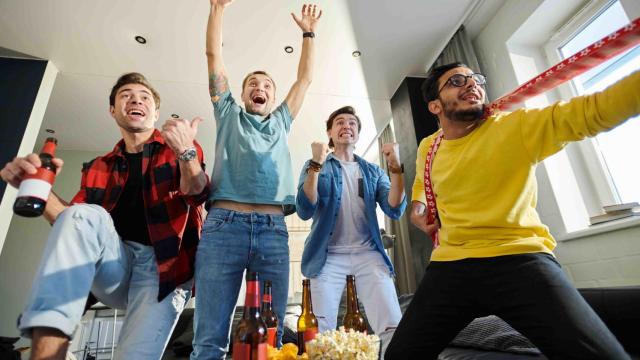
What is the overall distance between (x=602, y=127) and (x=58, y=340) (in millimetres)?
1417

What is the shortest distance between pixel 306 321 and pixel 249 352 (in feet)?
1.72

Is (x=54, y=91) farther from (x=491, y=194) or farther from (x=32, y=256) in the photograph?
(x=491, y=194)

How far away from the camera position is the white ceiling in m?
2.85

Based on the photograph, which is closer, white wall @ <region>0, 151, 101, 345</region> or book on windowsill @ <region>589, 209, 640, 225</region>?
book on windowsill @ <region>589, 209, 640, 225</region>

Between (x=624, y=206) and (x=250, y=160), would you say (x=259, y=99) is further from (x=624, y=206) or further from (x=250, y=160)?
(x=624, y=206)

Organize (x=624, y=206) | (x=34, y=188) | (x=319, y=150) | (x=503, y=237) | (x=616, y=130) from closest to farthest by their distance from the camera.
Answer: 1. (x=34, y=188)
2. (x=503, y=237)
3. (x=319, y=150)
4. (x=624, y=206)
5. (x=616, y=130)

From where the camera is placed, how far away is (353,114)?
206cm

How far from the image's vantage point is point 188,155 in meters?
1.11

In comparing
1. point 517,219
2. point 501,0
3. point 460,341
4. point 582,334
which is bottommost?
point 460,341

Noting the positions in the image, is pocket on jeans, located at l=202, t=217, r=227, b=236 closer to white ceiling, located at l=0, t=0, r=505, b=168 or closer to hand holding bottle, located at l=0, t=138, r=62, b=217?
hand holding bottle, located at l=0, t=138, r=62, b=217

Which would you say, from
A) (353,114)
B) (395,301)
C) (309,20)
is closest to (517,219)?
(395,301)

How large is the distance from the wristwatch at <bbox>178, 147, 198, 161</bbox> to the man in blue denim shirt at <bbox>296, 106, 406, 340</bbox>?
0.64 m

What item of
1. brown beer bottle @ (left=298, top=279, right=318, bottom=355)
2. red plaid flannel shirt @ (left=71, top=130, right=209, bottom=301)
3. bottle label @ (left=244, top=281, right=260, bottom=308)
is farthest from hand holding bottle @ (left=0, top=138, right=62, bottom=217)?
brown beer bottle @ (left=298, top=279, right=318, bottom=355)

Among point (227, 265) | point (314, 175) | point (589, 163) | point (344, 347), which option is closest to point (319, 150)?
point (314, 175)
